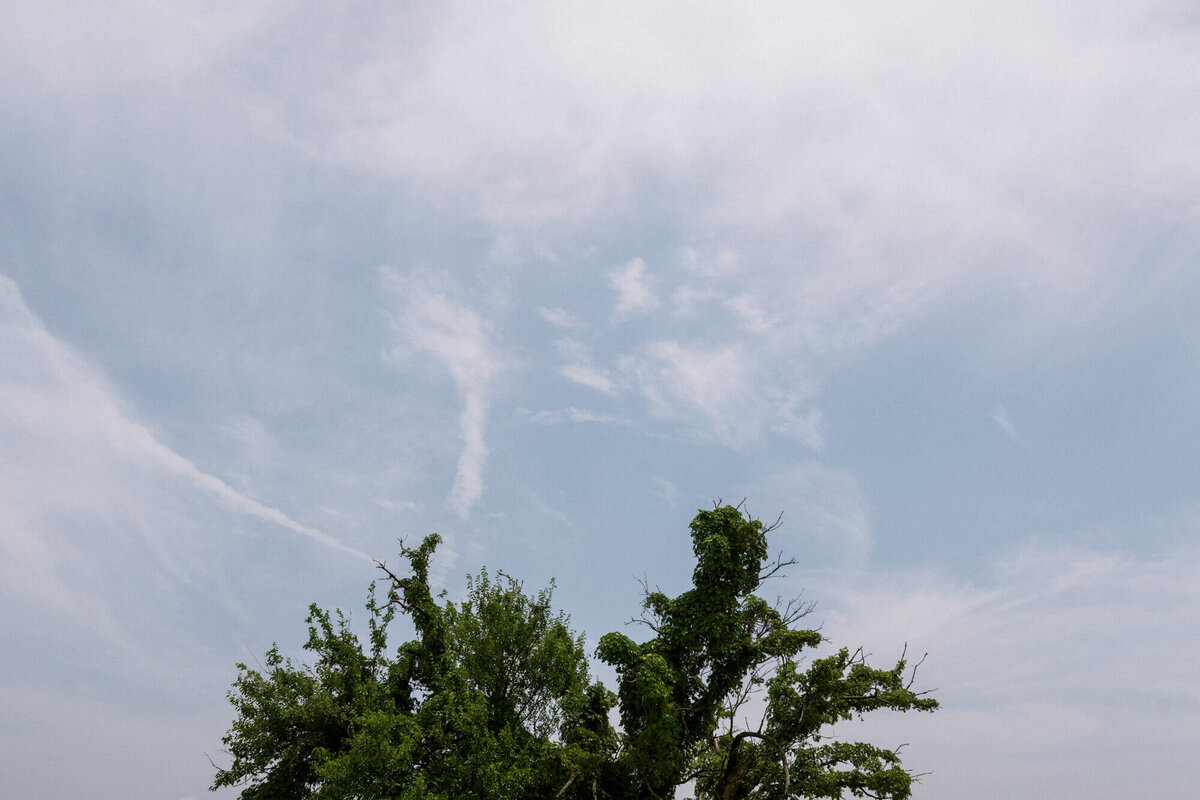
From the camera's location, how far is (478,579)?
111ft

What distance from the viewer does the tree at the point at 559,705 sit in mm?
28281

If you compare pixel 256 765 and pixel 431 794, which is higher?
pixel 256 765

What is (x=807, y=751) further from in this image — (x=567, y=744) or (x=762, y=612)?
(x=567, y=744)

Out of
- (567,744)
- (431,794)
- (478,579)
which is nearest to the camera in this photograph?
(431,794)

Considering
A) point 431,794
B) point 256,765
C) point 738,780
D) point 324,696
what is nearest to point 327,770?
point 431,794

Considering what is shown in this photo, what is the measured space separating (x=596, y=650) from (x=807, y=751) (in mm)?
8330

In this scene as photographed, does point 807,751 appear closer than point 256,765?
Yes

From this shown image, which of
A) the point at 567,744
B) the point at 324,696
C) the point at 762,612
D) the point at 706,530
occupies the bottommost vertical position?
the point at 567,744

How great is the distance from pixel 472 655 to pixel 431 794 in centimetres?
558

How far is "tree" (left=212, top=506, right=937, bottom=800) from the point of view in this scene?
92.8 ft

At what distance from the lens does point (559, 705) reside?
3144cm

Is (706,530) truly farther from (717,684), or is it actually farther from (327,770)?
(327,770)

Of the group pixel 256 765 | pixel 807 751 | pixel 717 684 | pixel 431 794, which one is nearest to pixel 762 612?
pixel 717 684

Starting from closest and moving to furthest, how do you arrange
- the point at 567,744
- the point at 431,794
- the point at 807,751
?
1. the point at 431,794
2. the point at 807,751
3. the point at 567,744
